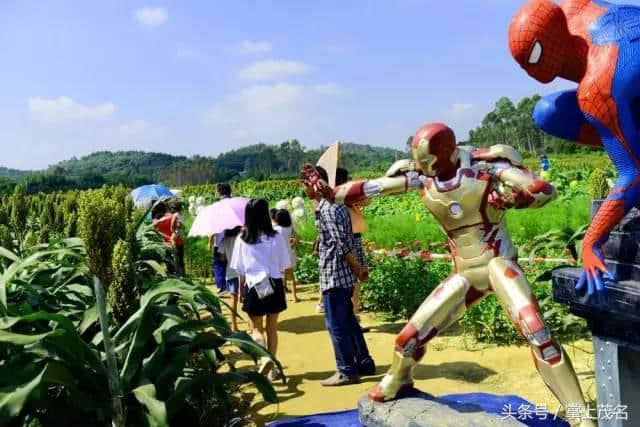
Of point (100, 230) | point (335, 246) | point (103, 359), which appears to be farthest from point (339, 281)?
point (100, 230)

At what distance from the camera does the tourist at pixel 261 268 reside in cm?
457

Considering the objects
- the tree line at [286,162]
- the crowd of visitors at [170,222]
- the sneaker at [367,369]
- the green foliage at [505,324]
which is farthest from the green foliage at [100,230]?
the tree line at [286,162]

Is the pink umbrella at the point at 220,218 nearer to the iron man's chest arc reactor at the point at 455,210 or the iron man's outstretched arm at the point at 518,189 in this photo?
the iron man's chest arc reactor at the point at 455,210

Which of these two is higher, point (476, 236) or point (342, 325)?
point (476, 236)

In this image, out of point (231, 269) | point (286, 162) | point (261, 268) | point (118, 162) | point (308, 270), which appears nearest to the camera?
point (261, 268)

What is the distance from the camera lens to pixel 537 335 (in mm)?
2494

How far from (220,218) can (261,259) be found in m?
1.69

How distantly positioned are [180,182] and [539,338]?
61.9 m

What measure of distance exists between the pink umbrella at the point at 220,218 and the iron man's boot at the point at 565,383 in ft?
12.9

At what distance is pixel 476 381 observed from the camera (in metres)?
4.34

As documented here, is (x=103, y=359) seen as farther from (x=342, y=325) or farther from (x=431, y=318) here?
(x=342, y=325)

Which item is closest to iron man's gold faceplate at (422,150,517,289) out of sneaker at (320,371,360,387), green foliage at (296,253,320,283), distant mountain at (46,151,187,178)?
sneaker at (320,371,360,387)

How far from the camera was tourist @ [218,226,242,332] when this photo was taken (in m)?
5.73

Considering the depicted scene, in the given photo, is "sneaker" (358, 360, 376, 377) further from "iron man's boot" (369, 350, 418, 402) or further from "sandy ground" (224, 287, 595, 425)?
"iron man's boot" (369, 350, 418, 402)
